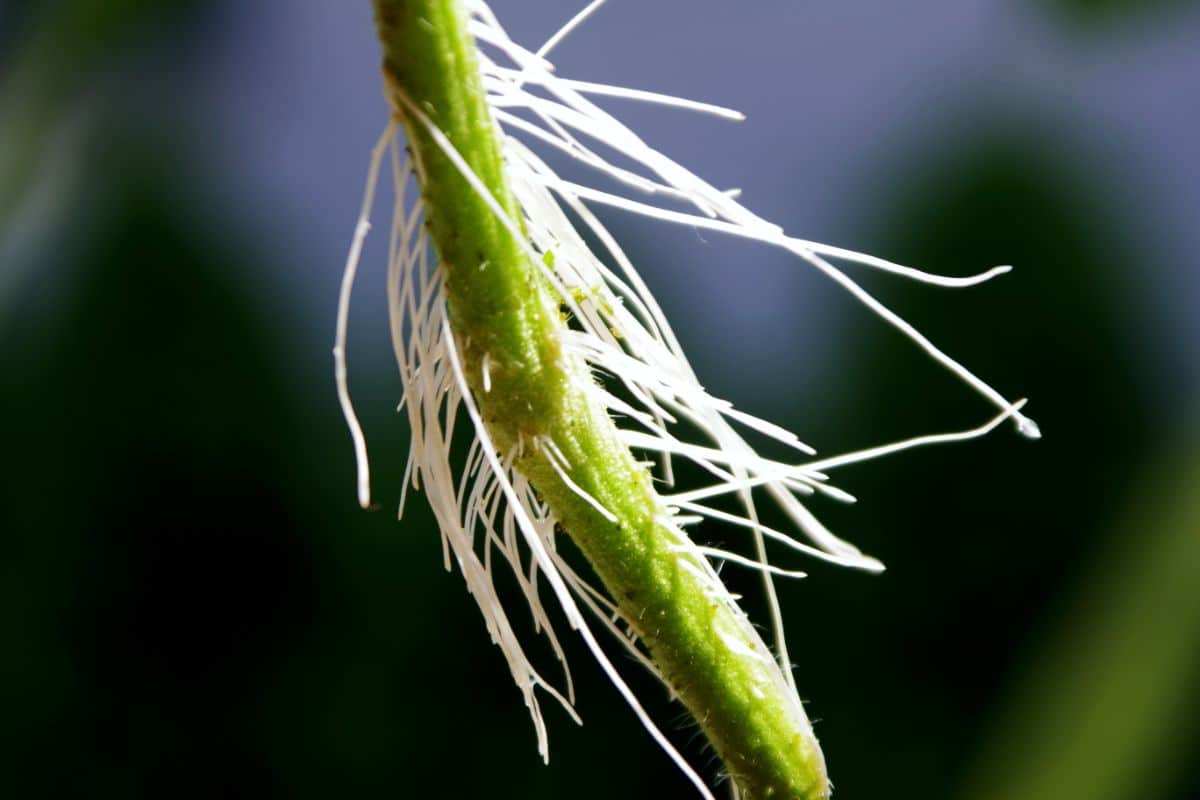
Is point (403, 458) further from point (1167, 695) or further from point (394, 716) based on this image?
point (1167, 695)

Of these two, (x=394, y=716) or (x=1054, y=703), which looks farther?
(x=1054, y=703)

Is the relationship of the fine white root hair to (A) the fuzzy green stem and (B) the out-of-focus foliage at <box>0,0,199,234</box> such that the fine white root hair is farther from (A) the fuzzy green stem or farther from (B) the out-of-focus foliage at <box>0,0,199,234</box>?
(B) the out-of-focus foliage at <box>0,0,199,234</box>

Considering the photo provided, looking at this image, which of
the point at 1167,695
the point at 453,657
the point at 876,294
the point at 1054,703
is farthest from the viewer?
the point at 876,294

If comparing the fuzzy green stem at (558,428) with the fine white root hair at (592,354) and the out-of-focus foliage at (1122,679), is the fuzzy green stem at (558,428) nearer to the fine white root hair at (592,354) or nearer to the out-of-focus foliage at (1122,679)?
the fine white root hair at (592,354)

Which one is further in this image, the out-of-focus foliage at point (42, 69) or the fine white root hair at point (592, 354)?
the out-of-focus foliage at point (42, 69)

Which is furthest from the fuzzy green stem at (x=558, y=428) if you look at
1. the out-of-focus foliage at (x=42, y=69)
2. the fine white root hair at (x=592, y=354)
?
the out-of-focus foliage at (x=42, y=69)

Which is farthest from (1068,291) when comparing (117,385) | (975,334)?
(117,385)

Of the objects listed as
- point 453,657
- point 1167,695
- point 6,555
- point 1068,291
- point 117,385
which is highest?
point 1068,291

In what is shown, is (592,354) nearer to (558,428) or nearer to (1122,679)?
(558,428)
